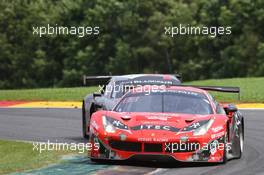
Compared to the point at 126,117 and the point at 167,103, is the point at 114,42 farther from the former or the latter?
the point at 126,117

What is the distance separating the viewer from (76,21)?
77000mm

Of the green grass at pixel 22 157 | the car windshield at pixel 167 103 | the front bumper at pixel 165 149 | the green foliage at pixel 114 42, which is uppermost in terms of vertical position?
the green foliage at pixel 114 42

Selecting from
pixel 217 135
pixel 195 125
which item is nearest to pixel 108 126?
pixel 195 125

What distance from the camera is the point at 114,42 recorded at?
76.4 m

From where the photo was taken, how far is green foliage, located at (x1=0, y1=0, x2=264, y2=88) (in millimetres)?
70562

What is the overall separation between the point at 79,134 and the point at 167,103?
15.4 feet

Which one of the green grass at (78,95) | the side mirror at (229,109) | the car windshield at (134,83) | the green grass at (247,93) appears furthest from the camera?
the green grass at (78,95)

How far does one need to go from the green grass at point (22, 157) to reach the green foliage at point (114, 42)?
5660cm

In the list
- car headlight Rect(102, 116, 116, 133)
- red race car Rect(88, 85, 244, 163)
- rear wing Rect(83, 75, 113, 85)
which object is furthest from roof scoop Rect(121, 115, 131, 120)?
rear wing Rect(83, 75, 113, 85)

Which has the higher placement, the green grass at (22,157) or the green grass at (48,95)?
the green grass at (48,95)

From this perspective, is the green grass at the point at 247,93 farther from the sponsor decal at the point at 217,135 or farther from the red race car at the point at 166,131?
the sponsor decal at the point at 217,135

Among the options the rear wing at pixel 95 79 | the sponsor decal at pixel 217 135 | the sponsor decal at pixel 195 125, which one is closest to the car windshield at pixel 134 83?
the rear wing at pixel 95 79

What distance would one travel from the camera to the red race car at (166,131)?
9.80 meters

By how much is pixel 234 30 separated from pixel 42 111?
1906 inches
